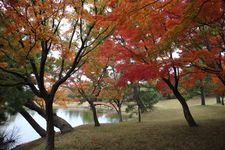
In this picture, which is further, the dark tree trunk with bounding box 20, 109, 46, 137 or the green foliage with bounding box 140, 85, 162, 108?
the green foliage with bounding box 140, 85, 162, 108

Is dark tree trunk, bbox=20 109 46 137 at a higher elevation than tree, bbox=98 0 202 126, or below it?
below

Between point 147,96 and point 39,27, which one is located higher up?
point 39,27

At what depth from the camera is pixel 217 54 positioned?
14180 millimetres

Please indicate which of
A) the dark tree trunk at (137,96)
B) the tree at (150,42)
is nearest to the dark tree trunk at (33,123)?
the tree at (150,42)

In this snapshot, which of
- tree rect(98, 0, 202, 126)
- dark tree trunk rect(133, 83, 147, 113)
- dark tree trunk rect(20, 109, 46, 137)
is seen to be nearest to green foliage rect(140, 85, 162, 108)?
dark tree trunk rect(133, 83, 147, 113)

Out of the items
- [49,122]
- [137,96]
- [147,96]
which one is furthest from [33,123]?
[147,96]

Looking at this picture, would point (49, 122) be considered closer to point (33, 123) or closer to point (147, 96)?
point (33, 123)

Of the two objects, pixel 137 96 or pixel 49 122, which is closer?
pixel 49 122

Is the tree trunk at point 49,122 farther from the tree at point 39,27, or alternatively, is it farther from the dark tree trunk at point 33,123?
the dark tree trunk at point 33,123

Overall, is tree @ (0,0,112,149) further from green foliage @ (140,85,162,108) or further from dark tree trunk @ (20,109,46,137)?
green foliage @ (140,85,162,108)

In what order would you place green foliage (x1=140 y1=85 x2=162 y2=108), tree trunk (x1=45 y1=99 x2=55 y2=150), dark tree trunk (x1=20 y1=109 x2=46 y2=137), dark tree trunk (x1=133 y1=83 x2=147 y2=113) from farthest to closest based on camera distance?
green foliage (x1=140 y1=85 x2=162 y2=108) < dark tree trunk (x1=133 y1=83 x2=147 y2=113) < dark tree trunk (x1=20 y1=109 x2=46 y2=137) < tree trunk (x1=45 y1=99 x2=55 y2=150)

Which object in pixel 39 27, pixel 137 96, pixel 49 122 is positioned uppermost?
pixel 39 27

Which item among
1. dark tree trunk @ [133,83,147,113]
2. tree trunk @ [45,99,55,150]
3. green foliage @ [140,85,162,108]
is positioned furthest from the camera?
green foliage @ [140,85,162,108]

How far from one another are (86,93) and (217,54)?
35.3 feet
